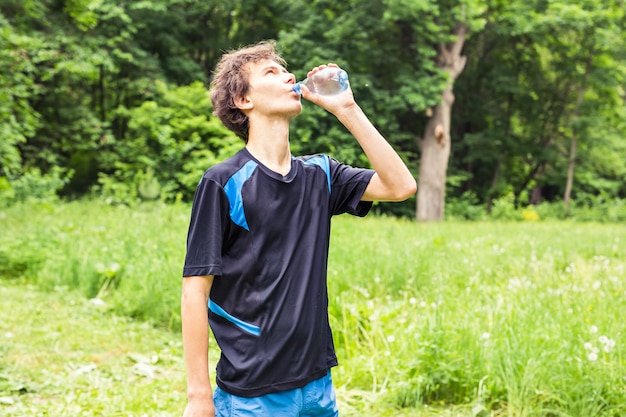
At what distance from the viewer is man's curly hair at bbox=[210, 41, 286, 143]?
239 cm

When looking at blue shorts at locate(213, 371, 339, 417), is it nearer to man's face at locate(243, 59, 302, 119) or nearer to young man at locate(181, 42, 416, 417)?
young man at locate(181, 42, 416, 417)

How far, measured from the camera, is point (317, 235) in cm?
229

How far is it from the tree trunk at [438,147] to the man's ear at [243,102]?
1782 cm

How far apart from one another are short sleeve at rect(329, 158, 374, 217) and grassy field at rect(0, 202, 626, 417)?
1944mm

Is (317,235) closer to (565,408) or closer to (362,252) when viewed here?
(565,408)

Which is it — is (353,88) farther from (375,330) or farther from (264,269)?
(264,269)

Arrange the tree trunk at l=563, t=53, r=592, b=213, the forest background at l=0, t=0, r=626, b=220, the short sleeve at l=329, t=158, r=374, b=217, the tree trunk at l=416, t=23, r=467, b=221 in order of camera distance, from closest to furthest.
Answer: the short sleeve at l=329, t=158, r=374, b=217
the forest background at l=0, t=0, r=626, b=220
the tree trunk at l=416, t=23, r=467, b=221
the tree trunk at l=563, t=53, r=592, b=213

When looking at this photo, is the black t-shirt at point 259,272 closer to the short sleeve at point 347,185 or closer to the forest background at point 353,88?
the short sleeve at point 347,185

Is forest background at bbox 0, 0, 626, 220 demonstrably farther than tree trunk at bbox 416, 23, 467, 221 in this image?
No

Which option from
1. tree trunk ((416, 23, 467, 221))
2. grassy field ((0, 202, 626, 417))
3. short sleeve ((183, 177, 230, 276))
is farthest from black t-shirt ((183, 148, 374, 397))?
tree trunk ((416, 23, 467, 221))

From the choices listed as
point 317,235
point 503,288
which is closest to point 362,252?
point 503,288

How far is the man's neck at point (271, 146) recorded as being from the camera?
2.31 metres

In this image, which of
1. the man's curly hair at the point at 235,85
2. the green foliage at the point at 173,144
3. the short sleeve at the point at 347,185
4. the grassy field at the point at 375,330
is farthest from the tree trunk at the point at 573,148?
the man's curly hair at the point at 235,85

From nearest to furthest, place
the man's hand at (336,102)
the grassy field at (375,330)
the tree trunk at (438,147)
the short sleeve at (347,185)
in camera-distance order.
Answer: the man's hand at (336,102) → the short sleeve at (347,185) → the grassy field at (375,330) → the tree trunk at (438,147)
